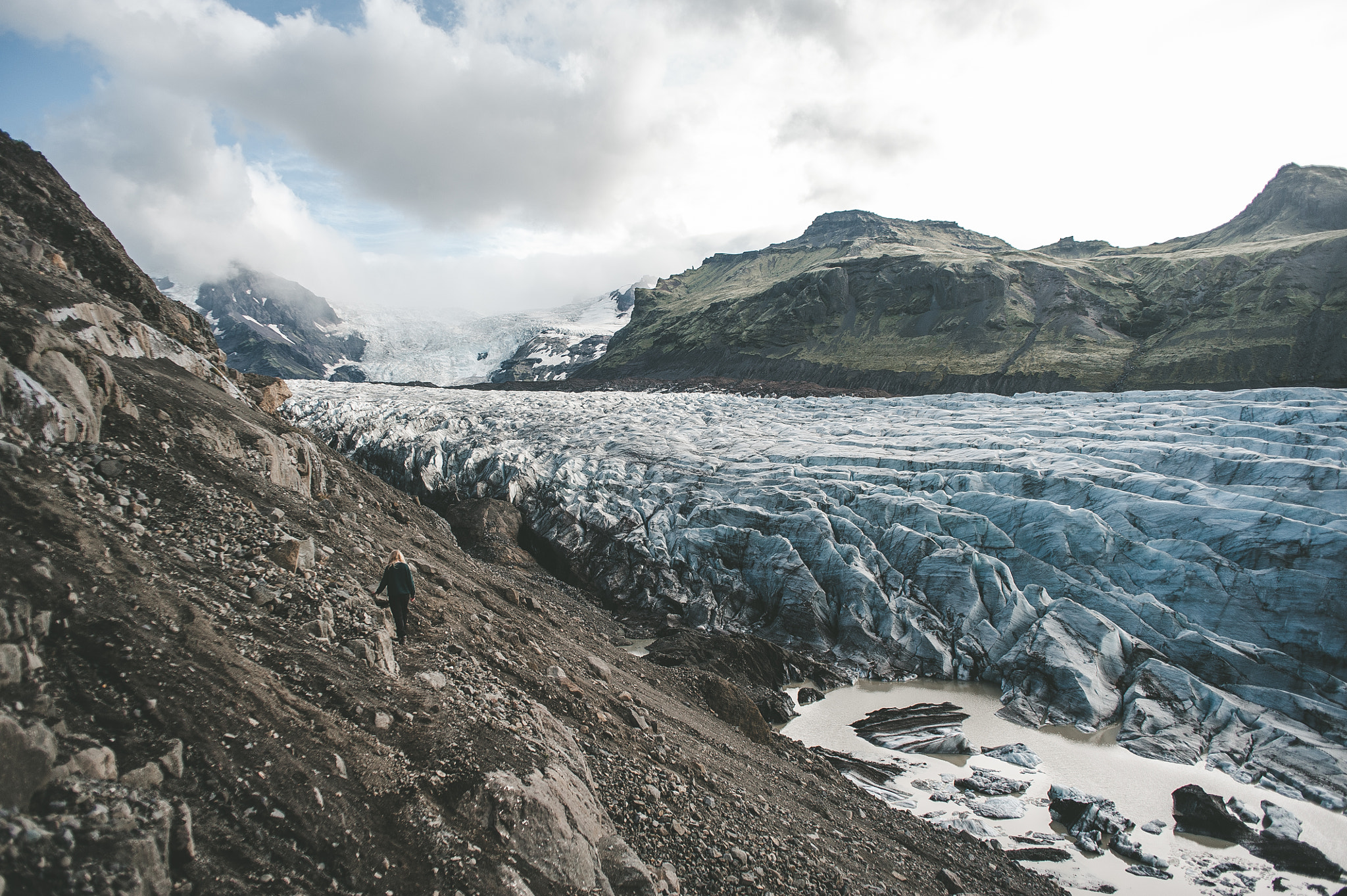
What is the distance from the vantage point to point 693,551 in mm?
23547

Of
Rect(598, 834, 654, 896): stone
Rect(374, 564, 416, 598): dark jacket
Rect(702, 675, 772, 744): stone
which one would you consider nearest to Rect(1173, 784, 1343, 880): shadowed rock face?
Rect(702, 675, 772, 744): stone

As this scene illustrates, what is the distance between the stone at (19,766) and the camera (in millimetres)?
2906

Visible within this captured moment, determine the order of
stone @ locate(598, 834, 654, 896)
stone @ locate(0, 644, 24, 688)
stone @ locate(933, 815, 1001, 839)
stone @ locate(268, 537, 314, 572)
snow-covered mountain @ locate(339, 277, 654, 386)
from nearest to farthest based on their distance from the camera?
stone @ locate(0, 644, 24, 688) < stone @ locate(598, 834, 654, 896) < stone @ locate(268, 537, 314, 572) < stone @ locate(933, 815, 1001, 839) < snow-covered mountain @ locate(339, 277, 654, 386)

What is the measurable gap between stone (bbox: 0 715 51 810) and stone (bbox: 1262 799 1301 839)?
1803 cm

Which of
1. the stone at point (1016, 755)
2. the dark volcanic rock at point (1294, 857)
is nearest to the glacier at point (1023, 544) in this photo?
the stone at point (1016, 755)

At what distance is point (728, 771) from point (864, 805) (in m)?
3.41

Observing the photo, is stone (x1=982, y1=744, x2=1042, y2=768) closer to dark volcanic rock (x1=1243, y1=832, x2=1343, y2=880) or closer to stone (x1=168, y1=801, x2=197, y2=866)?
dark volcanic rock (x1=1243, y1=832, x2=1343, y2=880)

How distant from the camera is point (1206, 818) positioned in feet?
37.7

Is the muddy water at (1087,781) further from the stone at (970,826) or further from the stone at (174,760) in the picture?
the stone at (174,760)

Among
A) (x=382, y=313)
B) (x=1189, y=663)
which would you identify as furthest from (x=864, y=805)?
(x=382, y=313)

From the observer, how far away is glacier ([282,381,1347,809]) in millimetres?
16094

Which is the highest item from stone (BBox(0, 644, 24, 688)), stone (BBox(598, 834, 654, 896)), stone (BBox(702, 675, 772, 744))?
stone (BBox(0, 644, 24, 688))

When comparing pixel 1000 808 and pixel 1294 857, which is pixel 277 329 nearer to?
pixel 1000 808

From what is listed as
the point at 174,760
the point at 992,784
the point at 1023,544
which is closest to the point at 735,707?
the point at 992,784
